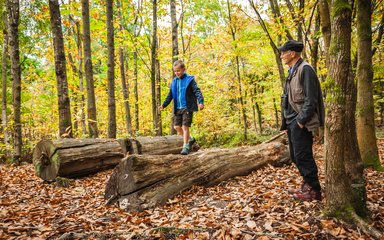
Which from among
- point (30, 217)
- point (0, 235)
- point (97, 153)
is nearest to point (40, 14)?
point (97, 153)

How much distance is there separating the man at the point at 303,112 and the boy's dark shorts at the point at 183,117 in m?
2.68

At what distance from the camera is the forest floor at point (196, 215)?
125 inches

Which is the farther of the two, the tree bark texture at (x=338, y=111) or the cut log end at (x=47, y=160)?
the cut log end at (x=47, y=160)

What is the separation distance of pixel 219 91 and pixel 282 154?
10.4 m

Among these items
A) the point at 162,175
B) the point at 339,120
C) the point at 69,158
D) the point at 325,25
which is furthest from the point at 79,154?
the point at 325,25

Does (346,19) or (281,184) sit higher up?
(346,19)

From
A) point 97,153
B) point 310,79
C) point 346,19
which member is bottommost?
Result: point 97,153

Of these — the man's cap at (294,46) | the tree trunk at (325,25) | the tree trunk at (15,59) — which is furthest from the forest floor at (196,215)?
the tree trunk at (15,59)

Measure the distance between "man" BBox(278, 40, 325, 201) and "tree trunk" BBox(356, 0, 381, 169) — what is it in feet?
8.85

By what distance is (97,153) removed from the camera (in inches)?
281

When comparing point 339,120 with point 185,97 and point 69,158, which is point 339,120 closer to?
point 185,97

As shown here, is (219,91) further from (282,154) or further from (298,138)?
(298,138)

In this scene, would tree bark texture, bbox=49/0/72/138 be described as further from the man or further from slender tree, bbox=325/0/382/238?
slender tree, bbox=325/0/382/238

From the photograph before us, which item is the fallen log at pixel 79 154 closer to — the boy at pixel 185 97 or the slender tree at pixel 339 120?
the boy at pixel 185 97
